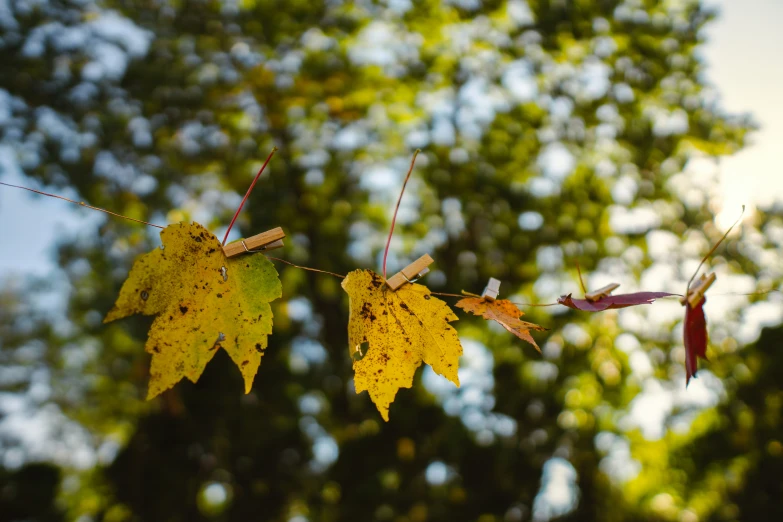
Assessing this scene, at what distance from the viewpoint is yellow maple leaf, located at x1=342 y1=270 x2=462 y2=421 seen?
1028mm

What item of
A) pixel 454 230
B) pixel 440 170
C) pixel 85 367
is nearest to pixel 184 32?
pixel 440 170

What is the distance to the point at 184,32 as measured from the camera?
6.39 m

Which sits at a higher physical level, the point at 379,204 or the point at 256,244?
the point at 256,244

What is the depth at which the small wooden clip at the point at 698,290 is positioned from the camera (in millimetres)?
931

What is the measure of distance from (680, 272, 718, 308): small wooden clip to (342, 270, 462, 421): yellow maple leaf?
449mm

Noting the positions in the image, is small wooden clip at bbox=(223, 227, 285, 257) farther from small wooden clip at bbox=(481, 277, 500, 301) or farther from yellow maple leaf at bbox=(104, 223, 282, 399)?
small wooden clip at bbox=(481, 277, 500, 301)

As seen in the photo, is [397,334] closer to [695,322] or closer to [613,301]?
[613,301]

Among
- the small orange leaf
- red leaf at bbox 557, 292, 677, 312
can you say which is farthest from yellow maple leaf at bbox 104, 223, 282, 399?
red leaf at bbox 557, 292, 677, 312

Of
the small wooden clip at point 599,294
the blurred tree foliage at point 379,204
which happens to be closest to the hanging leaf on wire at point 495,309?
the small wooden clip at point 599,294

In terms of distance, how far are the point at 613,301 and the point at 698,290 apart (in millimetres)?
153

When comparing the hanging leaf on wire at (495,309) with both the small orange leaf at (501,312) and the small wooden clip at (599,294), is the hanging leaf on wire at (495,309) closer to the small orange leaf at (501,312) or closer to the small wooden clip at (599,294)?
the small orange leaf at (501,312)

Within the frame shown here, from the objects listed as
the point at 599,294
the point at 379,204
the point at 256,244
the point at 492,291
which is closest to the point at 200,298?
the point at 256,244

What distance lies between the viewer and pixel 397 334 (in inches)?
42.2

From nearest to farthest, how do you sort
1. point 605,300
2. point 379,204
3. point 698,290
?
1. point 698,290
2. point 605,300
3. point 379,204
